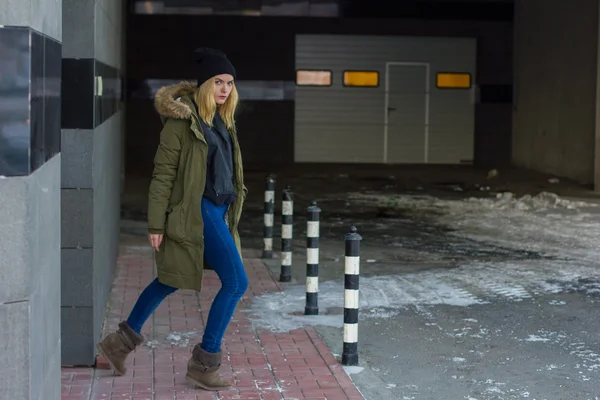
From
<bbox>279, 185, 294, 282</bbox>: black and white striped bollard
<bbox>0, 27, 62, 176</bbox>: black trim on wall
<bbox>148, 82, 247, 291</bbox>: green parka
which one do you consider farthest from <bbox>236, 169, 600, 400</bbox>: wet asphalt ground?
<bbox>0, 27, 62, 176</bbox>: black trim on wall

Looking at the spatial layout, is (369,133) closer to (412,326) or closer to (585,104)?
(585,104)

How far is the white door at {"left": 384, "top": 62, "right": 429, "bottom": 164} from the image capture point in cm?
2759

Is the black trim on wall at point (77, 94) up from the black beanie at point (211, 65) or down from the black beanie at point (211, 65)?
down

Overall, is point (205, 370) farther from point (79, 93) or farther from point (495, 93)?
point (495, 93)

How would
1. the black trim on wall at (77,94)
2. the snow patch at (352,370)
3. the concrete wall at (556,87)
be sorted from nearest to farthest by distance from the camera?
the black trim on wall at (77,94) < the snow patch at (352,370) < the concrete wall at (556,87)

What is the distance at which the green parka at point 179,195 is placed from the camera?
6.05 meters

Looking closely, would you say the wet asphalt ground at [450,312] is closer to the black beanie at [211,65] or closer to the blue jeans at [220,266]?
the blue jeans at [220,266]

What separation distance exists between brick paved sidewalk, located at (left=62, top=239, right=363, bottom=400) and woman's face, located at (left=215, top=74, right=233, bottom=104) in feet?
5.67

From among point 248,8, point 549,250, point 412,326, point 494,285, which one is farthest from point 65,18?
point 248,8

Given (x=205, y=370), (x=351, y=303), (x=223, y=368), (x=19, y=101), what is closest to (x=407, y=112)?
(x=351, y=303)

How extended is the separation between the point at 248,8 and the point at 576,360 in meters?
20.8

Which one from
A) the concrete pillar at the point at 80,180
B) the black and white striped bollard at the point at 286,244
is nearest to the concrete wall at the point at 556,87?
the black and white striped bollard at the point at 286,244

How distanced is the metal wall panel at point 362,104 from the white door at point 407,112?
0.05 metres

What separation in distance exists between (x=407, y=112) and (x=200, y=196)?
22022 mm
